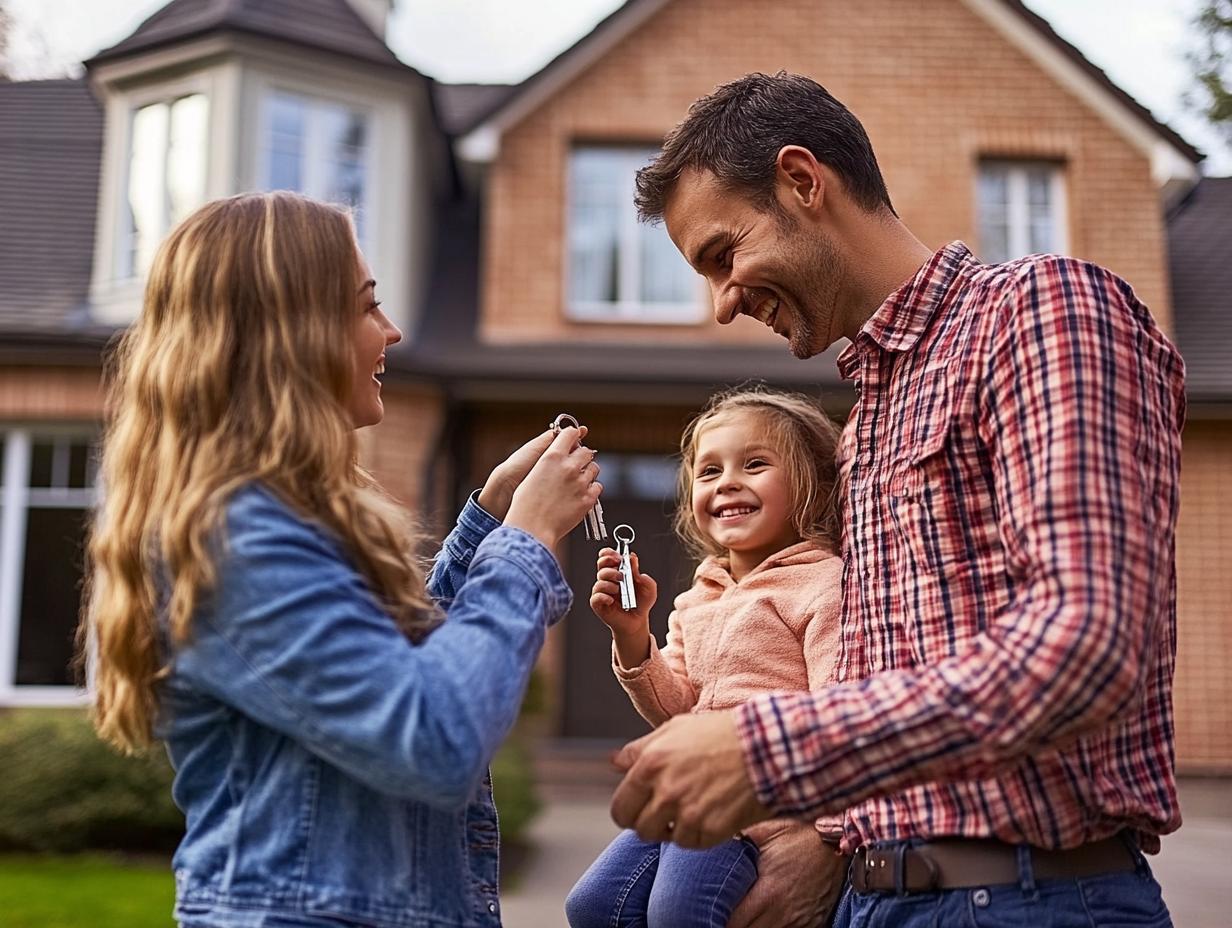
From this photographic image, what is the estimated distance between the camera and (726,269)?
2.32 meters

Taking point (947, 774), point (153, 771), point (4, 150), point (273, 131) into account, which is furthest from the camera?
point (4, 150)

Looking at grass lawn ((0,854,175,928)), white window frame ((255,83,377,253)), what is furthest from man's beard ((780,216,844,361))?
white window frame ((255,83,377,253))

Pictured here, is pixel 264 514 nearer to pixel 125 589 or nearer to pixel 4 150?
pixel 125 589

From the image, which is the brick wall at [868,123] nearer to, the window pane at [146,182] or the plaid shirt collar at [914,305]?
the window pane at [146,182]

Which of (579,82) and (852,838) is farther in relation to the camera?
(579,82)

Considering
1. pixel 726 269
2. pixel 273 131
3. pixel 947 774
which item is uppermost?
pixel 273 131

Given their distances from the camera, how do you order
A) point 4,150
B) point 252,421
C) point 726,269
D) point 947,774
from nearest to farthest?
point 947,774 < point 252,421 < point 726,269 < point 4,150

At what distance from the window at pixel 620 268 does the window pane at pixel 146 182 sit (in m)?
4.01

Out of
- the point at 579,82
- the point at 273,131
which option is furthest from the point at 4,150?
the point at 579,82

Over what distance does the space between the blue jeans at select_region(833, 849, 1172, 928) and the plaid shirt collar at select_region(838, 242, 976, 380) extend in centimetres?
78

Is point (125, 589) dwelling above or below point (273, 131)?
below

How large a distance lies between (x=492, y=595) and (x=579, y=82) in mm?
12207

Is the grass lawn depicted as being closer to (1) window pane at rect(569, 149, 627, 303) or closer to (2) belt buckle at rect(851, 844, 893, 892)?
(2) belt buckle at rect(851, 844, 893, 892)

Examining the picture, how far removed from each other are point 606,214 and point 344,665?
11.9m
